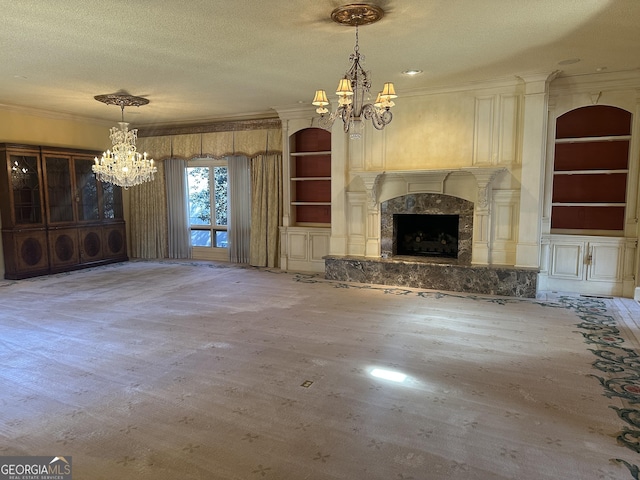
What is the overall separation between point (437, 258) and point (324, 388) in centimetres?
403

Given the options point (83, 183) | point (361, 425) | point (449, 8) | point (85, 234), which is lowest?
point (361, 425)

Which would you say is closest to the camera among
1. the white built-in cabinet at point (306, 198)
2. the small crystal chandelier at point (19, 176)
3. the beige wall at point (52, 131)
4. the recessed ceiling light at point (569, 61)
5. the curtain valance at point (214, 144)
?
the recessed ceiling light at point (569, 61)

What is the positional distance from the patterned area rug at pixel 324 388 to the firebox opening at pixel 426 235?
139cm

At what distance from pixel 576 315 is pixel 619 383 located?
1.90m

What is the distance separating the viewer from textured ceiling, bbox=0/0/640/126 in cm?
351

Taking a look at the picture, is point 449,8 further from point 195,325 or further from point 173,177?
point 173,177

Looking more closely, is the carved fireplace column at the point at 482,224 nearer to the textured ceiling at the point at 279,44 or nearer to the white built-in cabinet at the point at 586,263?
the white built-in cabinet at the point at 586,263

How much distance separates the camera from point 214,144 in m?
8.57

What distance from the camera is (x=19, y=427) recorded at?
8.50 ft

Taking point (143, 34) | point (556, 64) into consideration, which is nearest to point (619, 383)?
point (556, 64)

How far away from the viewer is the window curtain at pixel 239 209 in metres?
8.64

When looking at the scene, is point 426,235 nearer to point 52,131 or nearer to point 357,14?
point 357,14

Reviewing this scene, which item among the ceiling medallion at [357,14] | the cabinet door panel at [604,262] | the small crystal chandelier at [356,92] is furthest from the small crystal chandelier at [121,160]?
the cabinet door panel at [604,262]

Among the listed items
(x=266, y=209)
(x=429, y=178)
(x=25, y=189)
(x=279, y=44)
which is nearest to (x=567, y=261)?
(x=429, y=178)
